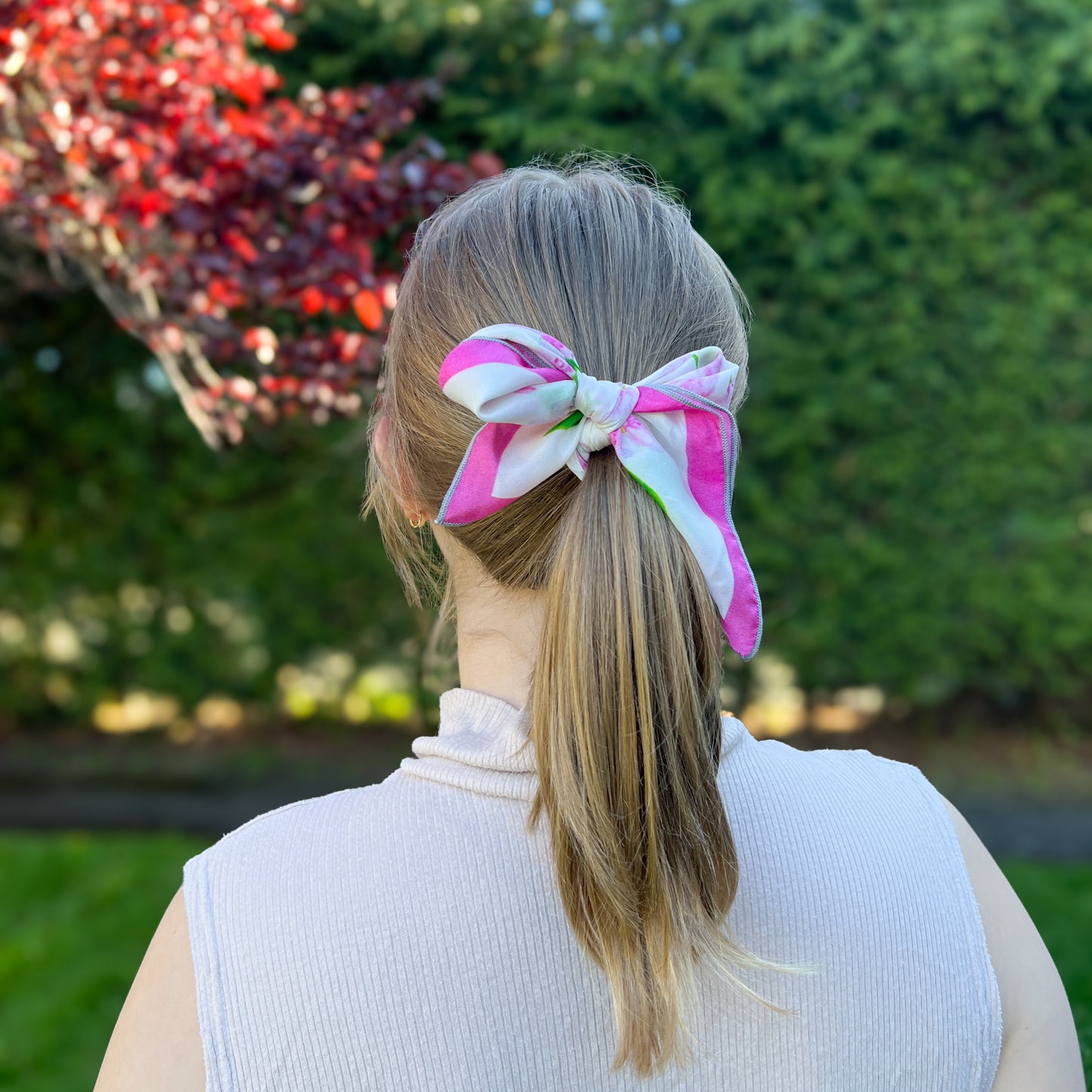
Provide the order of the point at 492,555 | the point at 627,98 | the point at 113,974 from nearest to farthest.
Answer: the point at 492,555 < the point at 113,974 < the point at 627,98

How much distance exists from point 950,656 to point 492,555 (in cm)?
453

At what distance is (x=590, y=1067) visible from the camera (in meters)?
1.02

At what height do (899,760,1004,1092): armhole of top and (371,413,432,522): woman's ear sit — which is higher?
(371,413,432,522): woman's ear

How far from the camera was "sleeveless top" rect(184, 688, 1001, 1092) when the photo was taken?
0.98 metres

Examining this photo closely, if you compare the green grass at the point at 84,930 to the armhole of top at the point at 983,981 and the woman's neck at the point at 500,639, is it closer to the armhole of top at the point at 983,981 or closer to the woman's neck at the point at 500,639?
the armhole of top at the point at 983,981

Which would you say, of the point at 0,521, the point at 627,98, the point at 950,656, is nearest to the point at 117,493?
the point at 0,521

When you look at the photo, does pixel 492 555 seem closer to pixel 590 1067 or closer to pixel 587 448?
pixel 587 448

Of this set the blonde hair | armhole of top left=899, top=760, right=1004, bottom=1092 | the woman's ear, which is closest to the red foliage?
the woman's ear

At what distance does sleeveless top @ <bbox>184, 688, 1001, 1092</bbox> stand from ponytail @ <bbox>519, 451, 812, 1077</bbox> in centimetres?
4

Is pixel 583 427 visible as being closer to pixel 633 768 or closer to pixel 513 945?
pixel 633 768

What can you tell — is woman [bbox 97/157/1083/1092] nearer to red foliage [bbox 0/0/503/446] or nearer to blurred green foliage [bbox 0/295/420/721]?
red foliage [bbox 0/0/503/446]

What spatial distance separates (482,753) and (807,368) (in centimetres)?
406

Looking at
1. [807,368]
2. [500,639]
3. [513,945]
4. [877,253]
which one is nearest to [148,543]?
[807,368]

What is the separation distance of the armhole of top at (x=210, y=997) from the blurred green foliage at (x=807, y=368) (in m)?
3.25
